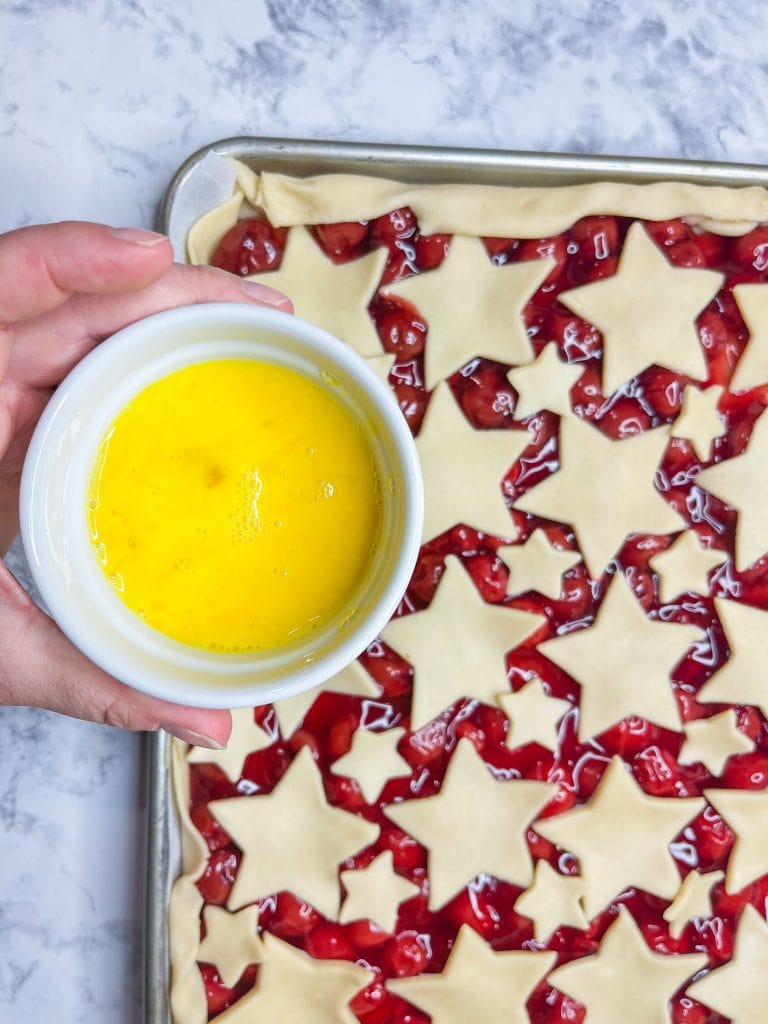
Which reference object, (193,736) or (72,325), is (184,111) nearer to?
(72,325)

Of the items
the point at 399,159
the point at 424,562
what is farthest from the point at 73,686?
the point at 399,159

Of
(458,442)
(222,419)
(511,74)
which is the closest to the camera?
(222,419)

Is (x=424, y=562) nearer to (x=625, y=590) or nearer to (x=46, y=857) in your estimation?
(x=625, y=590)

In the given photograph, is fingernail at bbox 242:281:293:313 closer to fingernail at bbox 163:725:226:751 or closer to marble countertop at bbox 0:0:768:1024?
marble countertop at bbox 0:0:768:1024

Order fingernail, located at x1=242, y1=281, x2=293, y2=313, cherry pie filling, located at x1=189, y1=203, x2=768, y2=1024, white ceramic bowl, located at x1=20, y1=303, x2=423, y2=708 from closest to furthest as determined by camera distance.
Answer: white ceramic bowl, located at x1=20, y1=303, x2=423, y2=708
fingernail, located at x1=242, y1=281, x2=293, y2=313
cherry pie filling, located at x1=189, y1=203, x2=768, y2=1024

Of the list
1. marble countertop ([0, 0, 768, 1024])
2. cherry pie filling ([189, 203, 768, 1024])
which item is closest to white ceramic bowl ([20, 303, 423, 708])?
cherry pie filling ([189, 203, 768, 1024])

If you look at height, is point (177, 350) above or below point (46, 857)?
above

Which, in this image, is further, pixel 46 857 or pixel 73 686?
pixel 46 857
